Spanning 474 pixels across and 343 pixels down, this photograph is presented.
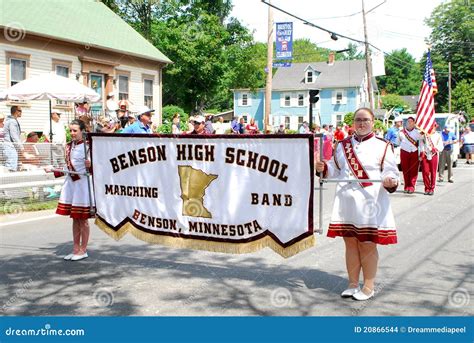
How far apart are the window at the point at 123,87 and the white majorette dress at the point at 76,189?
21.2 meters

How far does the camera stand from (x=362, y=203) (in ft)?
17.1

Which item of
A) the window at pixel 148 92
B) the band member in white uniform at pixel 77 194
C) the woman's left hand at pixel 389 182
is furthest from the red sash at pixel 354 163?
the window at pixel 148 92

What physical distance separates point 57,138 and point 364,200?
12.2 metres

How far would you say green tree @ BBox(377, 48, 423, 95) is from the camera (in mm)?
110125

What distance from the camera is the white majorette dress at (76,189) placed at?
6.73 metres

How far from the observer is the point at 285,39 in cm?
2714

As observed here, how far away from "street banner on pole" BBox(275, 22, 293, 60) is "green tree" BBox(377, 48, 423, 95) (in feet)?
286

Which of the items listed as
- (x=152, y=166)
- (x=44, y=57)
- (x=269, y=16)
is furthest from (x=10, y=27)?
(x=152, y=166)

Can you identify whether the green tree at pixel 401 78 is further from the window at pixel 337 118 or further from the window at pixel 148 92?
the window at pixel 148 92

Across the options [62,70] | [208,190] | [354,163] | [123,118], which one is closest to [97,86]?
[62,70]

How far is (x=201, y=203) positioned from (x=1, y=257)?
312 centimetres

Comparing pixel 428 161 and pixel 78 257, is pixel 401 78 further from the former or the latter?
pixel 78 257

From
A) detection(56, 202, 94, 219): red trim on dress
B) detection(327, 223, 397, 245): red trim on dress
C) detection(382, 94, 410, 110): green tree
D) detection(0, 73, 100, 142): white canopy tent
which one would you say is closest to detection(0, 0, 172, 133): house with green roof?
detection(0, 73, 100, 142): white canopy tent

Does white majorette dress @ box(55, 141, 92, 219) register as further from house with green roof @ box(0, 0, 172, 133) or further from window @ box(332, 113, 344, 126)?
window @ box(332, 113, 344, 126)
